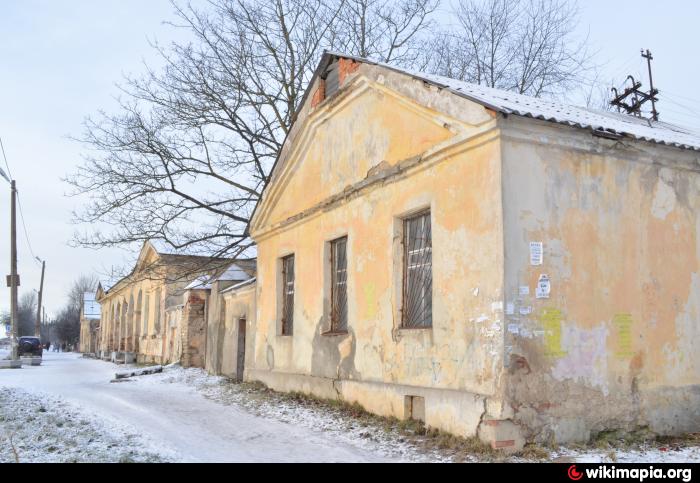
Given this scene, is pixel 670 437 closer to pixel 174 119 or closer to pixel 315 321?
pixel 315 321

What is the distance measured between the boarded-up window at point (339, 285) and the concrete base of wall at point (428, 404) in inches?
39.1

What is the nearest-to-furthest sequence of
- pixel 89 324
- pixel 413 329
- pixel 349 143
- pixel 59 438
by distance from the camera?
pixel 59 438 → pixel 413 329 → pixel 349 143 → pixel 89 324

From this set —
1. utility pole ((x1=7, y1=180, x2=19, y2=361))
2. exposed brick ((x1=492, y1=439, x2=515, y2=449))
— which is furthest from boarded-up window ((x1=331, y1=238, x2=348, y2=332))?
utility pole ((x1=7, y1=180, x2=19, y2=361))

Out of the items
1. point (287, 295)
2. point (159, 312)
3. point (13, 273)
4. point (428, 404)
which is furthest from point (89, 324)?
point (428, 404)

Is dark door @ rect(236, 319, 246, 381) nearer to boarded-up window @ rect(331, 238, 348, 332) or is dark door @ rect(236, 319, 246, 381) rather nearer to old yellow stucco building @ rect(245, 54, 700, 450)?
boarded-up window @ rect(331, 238, 348, 332)

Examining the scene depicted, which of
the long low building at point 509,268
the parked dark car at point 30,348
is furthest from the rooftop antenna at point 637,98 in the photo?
the parked dark car at point 30,348

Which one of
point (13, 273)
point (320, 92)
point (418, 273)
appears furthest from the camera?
point (13, 273)

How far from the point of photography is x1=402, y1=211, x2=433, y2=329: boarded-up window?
851 centimetres

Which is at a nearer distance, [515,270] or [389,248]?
[515,270]

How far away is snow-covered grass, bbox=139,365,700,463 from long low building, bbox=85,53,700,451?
216mm

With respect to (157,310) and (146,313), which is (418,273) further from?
(146,313)

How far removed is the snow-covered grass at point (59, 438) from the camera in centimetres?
654

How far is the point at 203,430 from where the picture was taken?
27.4 ft

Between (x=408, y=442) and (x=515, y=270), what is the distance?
7.78 ft
